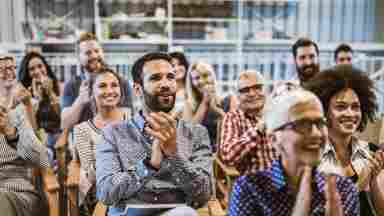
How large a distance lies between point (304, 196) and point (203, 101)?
190cm

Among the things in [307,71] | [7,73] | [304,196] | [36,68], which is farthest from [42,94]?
[304,196]

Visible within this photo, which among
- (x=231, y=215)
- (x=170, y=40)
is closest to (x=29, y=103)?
(x=231, y=215)

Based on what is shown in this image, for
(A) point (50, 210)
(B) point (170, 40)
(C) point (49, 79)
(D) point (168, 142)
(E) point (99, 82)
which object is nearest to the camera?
(D) point (168, 142)

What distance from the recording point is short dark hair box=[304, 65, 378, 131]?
1757 millimetres

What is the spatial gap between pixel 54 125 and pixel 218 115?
1199 millimetres

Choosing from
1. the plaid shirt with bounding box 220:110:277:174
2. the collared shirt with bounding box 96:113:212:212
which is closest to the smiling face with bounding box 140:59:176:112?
the collared shirt with bounding box 96:113:212:212

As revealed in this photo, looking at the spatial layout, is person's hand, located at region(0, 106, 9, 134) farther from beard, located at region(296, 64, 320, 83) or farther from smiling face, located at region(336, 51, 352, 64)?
smiling face, located at region(336, 51, 352, 64)

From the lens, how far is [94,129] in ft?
7.91

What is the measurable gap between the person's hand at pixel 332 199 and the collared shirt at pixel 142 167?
0.57 m

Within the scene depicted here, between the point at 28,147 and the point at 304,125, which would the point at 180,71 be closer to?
the point at 28,147

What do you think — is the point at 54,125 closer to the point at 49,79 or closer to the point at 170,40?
the point at 49,79

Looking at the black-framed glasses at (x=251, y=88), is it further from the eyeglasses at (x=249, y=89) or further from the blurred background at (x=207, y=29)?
the blurred background at (x=207, y=29)

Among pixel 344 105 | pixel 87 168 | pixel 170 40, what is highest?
pixel 170 40

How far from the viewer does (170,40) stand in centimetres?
597
